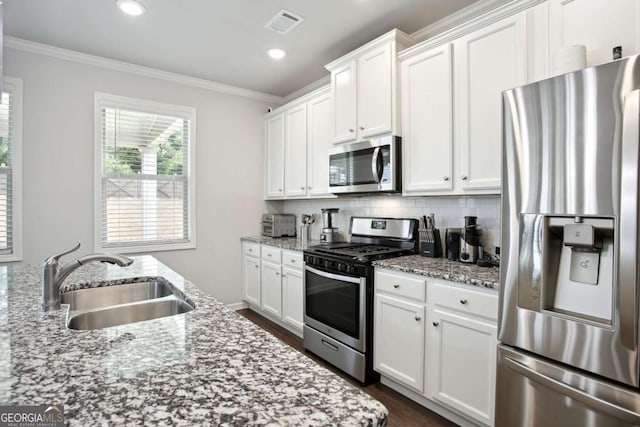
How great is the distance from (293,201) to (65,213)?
7.80 ft

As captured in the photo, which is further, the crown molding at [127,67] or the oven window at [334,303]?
the crown molding at [127,67]

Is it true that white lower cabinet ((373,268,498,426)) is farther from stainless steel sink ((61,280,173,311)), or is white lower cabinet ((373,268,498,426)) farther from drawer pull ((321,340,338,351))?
stainless steel sink ((61,280,173,311))

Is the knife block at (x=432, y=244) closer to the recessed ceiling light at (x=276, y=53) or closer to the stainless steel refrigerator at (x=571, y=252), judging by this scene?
the stainless steel refrigerator at (x=571, y=252)

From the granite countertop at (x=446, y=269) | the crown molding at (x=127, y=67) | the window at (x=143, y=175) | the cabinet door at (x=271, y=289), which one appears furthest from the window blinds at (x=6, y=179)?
the granite countertop at (x=446, y=269)

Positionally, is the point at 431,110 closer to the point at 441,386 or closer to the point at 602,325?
the point at 602,325

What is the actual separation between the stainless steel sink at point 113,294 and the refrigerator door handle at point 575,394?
1629 mm

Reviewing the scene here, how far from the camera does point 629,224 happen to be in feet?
3.70

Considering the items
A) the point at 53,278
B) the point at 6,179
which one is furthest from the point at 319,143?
the point at 6,179

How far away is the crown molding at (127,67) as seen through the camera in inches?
113

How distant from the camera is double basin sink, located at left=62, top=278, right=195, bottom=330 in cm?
135

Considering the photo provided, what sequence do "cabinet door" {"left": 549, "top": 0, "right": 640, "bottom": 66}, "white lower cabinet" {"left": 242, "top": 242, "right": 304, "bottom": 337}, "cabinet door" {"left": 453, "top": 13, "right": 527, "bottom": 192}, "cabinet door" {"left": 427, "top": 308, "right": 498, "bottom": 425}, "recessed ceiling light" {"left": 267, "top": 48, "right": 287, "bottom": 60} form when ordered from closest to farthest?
"cabinet door" {"left": 549, "top": 0, "right": 640, "bottom": 66}
"cabinet door" {"left": 427, "top": 308, "right": 498, "bottom": 425}
"cabinet door" {"left": 453, "top": 13, "right": 527, "bottom": 192}
"recessed ceiling light" {"left": 267, "top": 48, "right": 287, "bottom": 60}
"white lower cabinet" {"left": 242, "top": 242, "right": 304, "bottom": 337}

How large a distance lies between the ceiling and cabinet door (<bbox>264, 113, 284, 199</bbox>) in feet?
2.46

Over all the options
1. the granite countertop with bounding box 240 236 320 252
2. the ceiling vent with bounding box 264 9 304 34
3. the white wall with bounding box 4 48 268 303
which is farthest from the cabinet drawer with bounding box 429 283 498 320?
the white wall with bounding box 4 48 268 303

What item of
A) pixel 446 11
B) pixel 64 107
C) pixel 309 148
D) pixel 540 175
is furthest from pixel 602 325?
pixel 64 107
